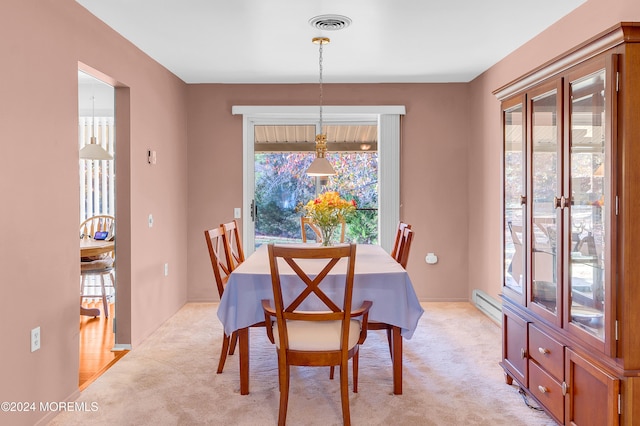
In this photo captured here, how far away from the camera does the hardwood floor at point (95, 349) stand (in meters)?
3.32

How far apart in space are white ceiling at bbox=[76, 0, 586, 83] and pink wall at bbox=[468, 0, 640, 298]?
10 centimetres

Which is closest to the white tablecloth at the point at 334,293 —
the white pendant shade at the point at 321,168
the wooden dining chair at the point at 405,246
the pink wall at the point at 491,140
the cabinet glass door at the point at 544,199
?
the wooden dining chair at the point at 405,246

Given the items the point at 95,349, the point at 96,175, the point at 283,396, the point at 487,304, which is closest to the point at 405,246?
the point at 283,396

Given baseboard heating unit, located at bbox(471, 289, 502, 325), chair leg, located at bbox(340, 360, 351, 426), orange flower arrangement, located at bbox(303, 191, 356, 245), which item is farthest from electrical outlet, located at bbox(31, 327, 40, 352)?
baseboard heating unit, located at bbox(471, 289, 502, 325)

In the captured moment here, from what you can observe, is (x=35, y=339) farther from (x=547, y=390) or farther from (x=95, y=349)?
(x=547, y=390)

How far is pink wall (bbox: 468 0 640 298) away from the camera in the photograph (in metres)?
3.38

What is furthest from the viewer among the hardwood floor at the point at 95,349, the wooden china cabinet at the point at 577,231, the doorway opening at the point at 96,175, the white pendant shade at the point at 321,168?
the doorway opening at the point at 96,175

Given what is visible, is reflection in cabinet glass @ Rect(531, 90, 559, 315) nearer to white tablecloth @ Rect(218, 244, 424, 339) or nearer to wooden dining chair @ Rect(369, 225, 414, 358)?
white tablecloth @ Rect(218, 244, 424, 339)

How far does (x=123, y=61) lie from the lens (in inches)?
148

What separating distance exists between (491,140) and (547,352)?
2726 mm

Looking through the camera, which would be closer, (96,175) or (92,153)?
(92,153)

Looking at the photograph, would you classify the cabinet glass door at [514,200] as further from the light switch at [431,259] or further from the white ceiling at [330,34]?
the light switch at [431,259]

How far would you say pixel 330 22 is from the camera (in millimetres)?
3428

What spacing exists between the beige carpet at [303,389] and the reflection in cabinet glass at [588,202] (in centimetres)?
84
